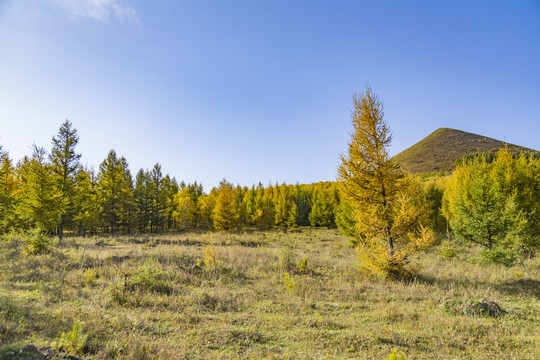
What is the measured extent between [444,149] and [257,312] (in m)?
143

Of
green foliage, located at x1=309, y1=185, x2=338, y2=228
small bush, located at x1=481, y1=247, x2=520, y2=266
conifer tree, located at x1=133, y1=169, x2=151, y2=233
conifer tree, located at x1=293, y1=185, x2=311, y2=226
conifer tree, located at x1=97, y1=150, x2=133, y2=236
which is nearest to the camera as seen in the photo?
small bush, located at x1=481, y1=247, x2=520, y2=266

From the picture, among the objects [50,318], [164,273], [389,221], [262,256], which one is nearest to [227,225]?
[262,256]

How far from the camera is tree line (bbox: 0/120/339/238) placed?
20.4m

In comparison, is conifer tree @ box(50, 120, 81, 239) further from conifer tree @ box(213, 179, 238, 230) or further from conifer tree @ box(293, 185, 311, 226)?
conifer tree @ box(293, 185, 311, 226)

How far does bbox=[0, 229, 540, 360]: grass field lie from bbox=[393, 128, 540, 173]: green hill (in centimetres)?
9998

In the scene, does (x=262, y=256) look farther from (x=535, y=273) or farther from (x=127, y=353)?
(x=535, y=273)

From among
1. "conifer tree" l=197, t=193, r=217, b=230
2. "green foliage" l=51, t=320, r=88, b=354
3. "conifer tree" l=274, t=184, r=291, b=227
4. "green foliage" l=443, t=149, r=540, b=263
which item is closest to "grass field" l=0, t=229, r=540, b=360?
"green foliage" l=51, t=320, r=88, b=354

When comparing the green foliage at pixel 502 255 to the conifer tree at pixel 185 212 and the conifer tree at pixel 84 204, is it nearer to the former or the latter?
the conifer tree at pixel 84 204

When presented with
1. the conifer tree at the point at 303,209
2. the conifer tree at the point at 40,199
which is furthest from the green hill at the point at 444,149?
the conifer tree at the point at 40,199

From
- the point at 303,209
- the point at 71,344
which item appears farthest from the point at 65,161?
the point at 303,209

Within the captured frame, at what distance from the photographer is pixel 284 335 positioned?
19.6ft

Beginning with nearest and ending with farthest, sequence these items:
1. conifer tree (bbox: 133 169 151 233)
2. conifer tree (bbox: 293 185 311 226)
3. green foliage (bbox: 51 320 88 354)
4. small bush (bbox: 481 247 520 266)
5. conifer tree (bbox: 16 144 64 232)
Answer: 1. green foliage (bbox: 51 320 88 354)
2. small bush (bbox: 481 247 520 266)
3. conifer tree (bbox: 16 144 64 232)
4. conifer tree (bbox: 133 169 151 233)
5. conifer tree (bbox: 293 185 311 226)

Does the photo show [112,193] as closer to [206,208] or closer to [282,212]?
[206,208]

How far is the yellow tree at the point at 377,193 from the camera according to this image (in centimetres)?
1114
